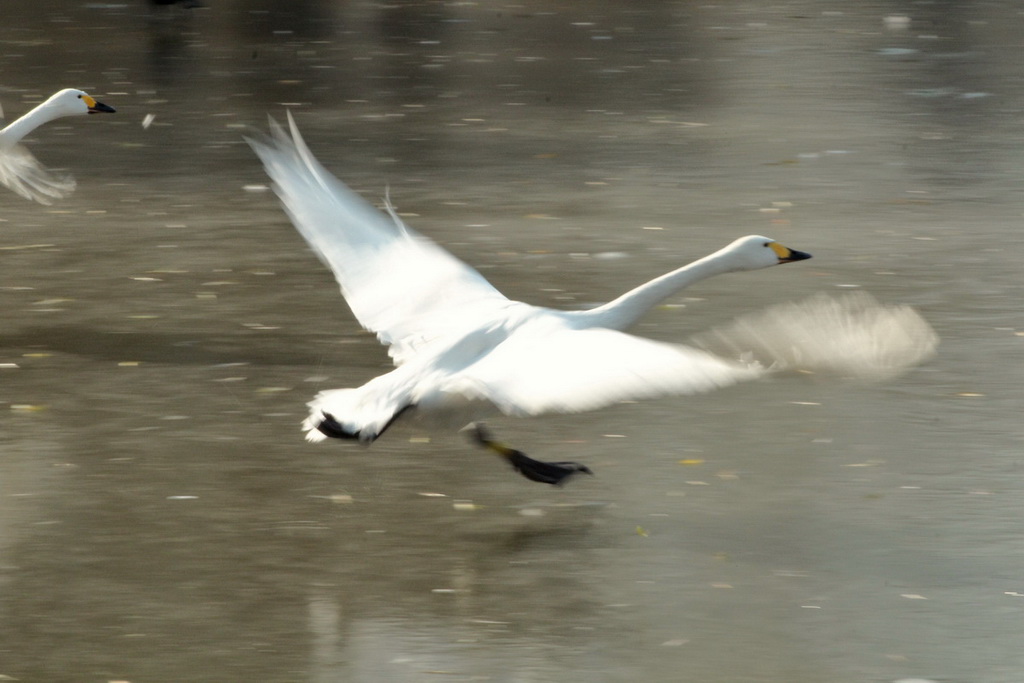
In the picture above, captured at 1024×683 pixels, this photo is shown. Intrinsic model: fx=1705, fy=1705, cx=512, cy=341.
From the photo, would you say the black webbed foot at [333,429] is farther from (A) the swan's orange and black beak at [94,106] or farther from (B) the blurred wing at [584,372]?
(A) the swan's orange and black beak at [94,106]

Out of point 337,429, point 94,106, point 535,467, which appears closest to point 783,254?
point 535,467

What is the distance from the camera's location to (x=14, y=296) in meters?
8.78

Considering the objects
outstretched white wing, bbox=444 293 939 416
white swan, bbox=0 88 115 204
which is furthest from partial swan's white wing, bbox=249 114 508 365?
white swan, bbox=0 88 115 204

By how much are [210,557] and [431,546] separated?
0.72 metres

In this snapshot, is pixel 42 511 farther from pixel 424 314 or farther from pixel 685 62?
pixel 685 62

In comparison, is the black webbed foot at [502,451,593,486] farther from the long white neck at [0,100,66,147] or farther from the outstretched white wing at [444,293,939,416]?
the long white neck at [0,100,66,147]

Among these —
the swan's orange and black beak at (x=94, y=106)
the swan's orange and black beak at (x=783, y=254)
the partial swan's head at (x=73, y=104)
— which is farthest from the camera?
the swan's orange and black beak at (x=94, y=106)

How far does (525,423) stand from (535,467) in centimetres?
93

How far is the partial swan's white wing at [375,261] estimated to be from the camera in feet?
20.3

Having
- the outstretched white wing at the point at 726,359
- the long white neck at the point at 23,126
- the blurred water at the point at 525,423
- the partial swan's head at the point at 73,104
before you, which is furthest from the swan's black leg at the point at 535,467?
the partial swan's head at the point at 73,104

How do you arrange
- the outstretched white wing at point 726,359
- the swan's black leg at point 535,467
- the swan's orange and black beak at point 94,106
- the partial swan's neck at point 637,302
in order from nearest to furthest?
the outstretched white wing at point 726,359 → the partial swan's neck at point 637,302 → the swan's black leg at point 535,467 → the swan's orange and black beak at point 94,106

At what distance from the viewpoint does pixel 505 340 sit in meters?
5.53

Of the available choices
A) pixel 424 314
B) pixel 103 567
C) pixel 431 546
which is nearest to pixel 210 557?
pixel 103 567

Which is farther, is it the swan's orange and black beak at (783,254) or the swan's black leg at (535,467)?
the swan's orange and black beak at (783,254)
